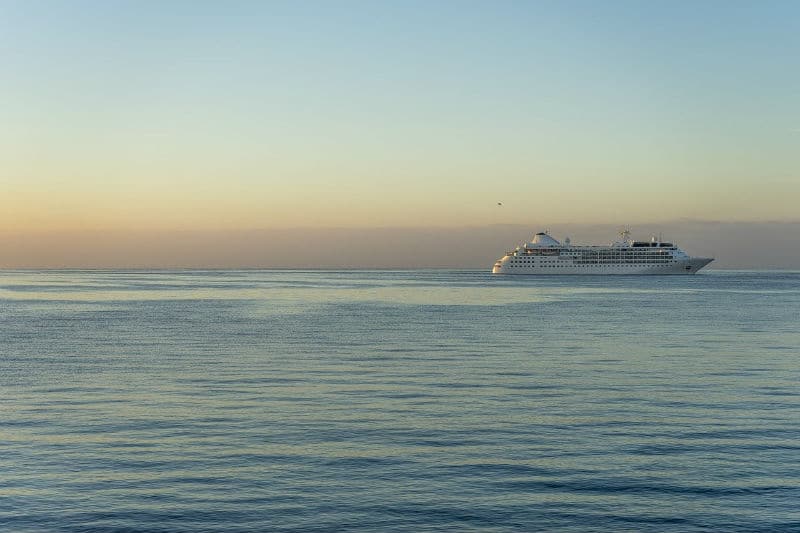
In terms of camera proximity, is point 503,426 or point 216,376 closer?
point 503,426

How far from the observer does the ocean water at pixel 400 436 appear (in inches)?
647

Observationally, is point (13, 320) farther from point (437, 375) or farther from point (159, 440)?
point (159, 440)

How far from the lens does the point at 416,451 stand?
68.8 ft

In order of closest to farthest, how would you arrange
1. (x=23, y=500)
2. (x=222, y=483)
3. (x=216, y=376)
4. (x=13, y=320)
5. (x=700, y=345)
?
(x=23, y=500), (x=222, y=483), (x=216, y=376), (x=700, y=345), (x=13, y=320)

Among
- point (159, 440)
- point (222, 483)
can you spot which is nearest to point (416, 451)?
point (222, 483)

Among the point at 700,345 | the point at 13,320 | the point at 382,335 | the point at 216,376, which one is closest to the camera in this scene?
the point at 216,376

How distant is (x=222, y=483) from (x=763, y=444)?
11947mm

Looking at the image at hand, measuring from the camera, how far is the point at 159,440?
2222 cm

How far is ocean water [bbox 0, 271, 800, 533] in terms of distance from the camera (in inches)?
647

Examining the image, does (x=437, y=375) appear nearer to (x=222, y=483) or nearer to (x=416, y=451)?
(x=416, y=451)

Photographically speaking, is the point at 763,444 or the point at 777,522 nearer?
the point at 777,522

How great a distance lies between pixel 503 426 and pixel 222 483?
819cm

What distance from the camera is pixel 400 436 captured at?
2264 centimetres

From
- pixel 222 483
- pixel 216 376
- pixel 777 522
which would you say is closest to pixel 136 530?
pixel 222 483
